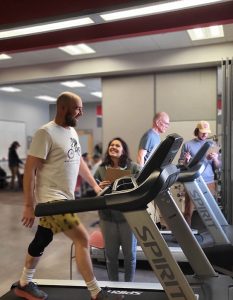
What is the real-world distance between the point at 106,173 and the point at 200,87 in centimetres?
369

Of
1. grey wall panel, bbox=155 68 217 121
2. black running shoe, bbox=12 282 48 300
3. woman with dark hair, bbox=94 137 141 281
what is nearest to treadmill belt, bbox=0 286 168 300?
black running shoe, bbox=12 282 48 300

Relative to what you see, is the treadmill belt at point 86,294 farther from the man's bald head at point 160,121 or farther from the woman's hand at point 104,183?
the man's bald head at point 160,121

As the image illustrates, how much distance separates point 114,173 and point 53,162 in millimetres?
559

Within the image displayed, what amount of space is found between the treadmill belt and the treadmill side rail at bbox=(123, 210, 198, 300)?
1.78 feet

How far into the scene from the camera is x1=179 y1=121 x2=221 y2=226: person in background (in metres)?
4.46

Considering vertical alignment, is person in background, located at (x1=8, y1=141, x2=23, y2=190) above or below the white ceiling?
below

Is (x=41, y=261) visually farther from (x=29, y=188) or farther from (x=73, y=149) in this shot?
(x=73, y=149)

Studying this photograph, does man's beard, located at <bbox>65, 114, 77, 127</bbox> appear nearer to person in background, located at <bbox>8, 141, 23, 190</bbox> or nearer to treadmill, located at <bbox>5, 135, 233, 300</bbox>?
treadmill, located at <bbox>5, 135, 233, 300</bbox>

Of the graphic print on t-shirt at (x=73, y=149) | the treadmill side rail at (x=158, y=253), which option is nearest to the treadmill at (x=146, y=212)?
the treadmill side rail at (x=158, y=253)

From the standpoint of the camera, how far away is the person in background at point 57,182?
2229 millimetres

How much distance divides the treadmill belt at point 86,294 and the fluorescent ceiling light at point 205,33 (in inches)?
145

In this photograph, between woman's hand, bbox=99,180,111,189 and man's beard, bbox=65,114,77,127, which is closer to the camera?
man's beard, bbox=65,114,77,127

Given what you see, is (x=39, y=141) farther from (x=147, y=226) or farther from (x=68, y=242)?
(x=68, y=242)

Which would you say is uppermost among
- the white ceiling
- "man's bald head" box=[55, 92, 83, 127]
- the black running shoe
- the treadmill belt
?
the white ceiling
